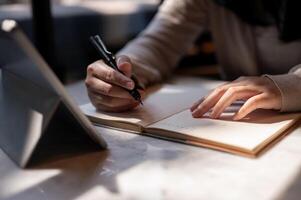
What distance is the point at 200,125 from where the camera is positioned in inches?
26.4

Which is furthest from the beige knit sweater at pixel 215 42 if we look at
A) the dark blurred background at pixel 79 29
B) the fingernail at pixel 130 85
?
the fingernail at pixel 130 85

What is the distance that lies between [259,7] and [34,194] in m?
0.77

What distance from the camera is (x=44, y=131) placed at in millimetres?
564

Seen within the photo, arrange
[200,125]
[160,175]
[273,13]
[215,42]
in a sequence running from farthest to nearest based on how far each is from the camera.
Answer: [215,42], [273,13], [200,125], [160,175]

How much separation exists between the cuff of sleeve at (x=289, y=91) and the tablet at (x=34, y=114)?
316 mm

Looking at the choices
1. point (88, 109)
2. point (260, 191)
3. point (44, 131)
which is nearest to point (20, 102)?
point (44, 131)

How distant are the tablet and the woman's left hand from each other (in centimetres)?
19

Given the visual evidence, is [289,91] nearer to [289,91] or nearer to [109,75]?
[289,91]

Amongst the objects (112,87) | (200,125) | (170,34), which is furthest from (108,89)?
(170,34)

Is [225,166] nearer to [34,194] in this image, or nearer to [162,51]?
[34,194]

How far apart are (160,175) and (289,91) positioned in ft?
1.02

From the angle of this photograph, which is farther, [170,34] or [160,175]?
[170,34]

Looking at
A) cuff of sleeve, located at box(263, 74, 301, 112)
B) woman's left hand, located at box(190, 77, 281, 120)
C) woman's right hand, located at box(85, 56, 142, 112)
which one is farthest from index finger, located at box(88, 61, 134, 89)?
cuff of sleeve, located at box(263, 74, 301, 112)

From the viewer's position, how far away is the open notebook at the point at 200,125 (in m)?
0.61
